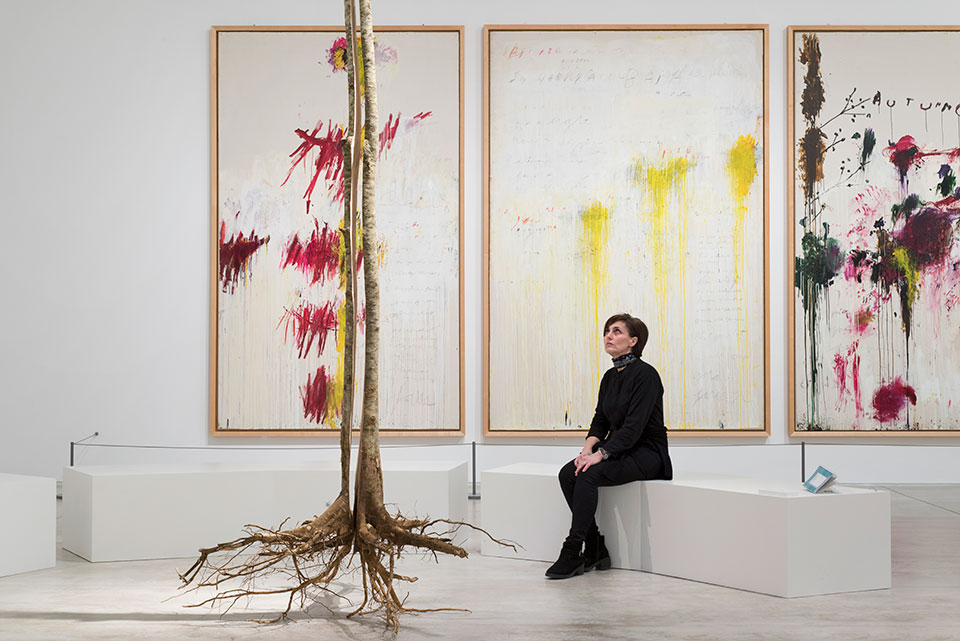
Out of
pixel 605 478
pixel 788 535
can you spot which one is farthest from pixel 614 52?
pixel 788 535

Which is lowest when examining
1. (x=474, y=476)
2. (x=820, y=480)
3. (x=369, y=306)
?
(x=474, y=476)

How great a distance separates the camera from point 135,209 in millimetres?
7289

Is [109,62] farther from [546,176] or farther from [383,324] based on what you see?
[546,176]

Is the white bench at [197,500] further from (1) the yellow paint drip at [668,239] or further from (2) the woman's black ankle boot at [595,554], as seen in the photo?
(1) the yellow paint drip at [668,239]

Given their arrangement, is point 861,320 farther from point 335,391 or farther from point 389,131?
point 335,391

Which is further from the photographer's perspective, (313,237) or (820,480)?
(313,237)

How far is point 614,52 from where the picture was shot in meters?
7.23

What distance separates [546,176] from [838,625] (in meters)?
4.38

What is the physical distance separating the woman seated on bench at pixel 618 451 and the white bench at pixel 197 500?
990 millimetres

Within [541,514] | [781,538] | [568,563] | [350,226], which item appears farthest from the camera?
[541,514]

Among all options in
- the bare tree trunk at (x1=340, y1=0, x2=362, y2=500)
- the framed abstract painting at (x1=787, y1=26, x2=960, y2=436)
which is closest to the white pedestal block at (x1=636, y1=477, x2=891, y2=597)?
the bare tree trunk at (x1=340, y1=0, x2=362, y2=500)

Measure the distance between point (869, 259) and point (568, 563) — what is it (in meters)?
4.09

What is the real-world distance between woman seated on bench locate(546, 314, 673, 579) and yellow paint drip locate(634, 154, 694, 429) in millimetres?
2424

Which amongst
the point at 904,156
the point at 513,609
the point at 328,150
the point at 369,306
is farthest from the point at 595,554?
the point at 904,156
